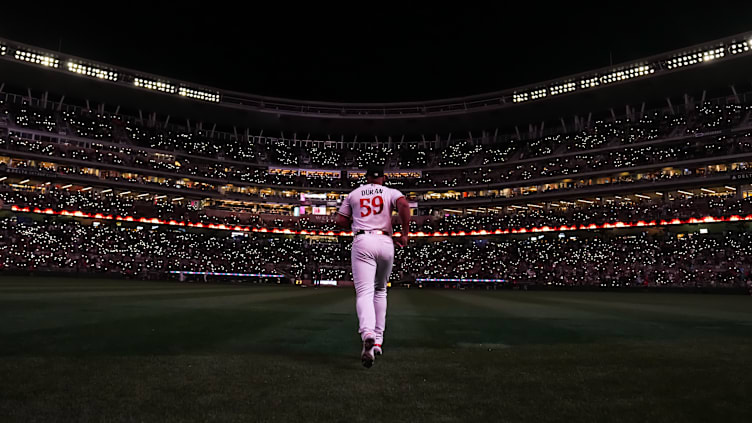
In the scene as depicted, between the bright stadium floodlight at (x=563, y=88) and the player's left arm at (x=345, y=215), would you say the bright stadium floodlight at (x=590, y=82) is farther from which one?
the player's left arm at (x=345, y=215)

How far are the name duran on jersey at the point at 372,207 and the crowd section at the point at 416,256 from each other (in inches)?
1632

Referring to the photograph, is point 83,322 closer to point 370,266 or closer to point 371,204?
point 370,266

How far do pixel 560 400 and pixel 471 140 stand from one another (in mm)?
74714

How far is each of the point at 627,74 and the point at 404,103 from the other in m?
29.5

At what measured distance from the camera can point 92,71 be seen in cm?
6069

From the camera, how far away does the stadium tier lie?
→ 50628 mm

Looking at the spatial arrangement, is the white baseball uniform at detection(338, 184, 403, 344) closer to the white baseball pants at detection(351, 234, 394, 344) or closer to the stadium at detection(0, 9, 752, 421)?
the white baseball pants at detection(351, 234, 394, 344)

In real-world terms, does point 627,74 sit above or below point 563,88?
above

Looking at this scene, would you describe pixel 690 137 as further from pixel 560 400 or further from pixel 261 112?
pixel 560 400

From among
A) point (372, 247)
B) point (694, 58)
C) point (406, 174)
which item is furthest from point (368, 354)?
point (406, 174)

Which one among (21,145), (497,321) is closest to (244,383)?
(497,321)

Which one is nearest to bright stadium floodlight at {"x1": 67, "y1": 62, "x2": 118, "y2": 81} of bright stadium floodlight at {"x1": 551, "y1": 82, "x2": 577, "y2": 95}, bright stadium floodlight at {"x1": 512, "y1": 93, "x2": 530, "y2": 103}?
bright stadium floodlight at {"x1": 512, "y1": 93, "x2": 530, "y2": 103}

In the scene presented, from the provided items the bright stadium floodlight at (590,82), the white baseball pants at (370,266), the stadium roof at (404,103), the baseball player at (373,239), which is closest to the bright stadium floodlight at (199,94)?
the stadium roof at (404,103)

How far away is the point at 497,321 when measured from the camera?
40.6 feet
